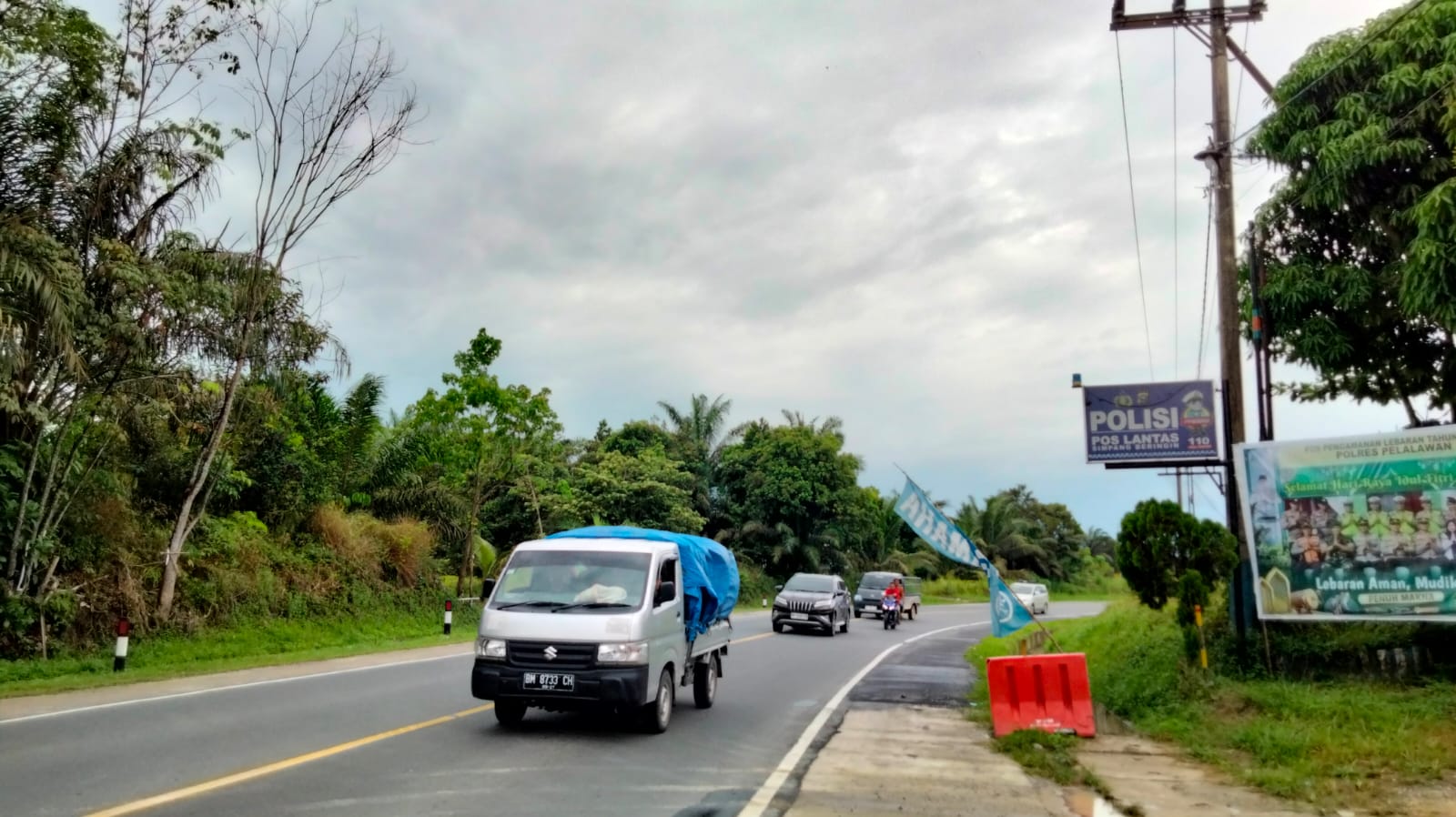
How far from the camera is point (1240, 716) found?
11281 mm

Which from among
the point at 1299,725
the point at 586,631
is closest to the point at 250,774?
the point at 586,631

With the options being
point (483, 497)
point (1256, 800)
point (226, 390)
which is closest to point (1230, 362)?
point (1256, 800)

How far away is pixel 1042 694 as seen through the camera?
11359 millimetres

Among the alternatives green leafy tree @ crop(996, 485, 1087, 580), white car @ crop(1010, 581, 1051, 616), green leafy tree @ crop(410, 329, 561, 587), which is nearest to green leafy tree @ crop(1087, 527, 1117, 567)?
green leafy tree @ crop(996, 485, 1087, 580)

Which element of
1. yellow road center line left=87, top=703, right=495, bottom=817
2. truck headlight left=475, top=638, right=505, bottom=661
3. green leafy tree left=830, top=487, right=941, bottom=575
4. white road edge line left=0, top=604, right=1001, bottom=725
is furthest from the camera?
green leafy tree left=830, top=487, right=941, bottom=575

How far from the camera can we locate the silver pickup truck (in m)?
9.63

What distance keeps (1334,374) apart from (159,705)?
16522 millimetres

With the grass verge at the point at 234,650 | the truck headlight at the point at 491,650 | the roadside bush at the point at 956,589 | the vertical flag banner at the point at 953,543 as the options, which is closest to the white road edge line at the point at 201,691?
the grass verge at the point at 234,650

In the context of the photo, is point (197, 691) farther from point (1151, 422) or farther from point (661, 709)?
point (1151, 422)

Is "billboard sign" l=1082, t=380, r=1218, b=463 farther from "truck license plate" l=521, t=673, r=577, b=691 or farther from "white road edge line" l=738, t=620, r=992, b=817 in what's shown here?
"truck license plate" l=521, t=673, r=577, b=691

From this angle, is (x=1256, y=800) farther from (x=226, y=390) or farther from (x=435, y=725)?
(x=226, y=390)

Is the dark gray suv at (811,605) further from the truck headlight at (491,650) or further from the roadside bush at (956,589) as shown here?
the roadside bush at (956,589)

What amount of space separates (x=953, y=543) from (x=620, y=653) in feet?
15.4

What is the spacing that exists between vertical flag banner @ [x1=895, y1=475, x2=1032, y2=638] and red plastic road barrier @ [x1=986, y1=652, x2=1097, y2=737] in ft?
2.66
